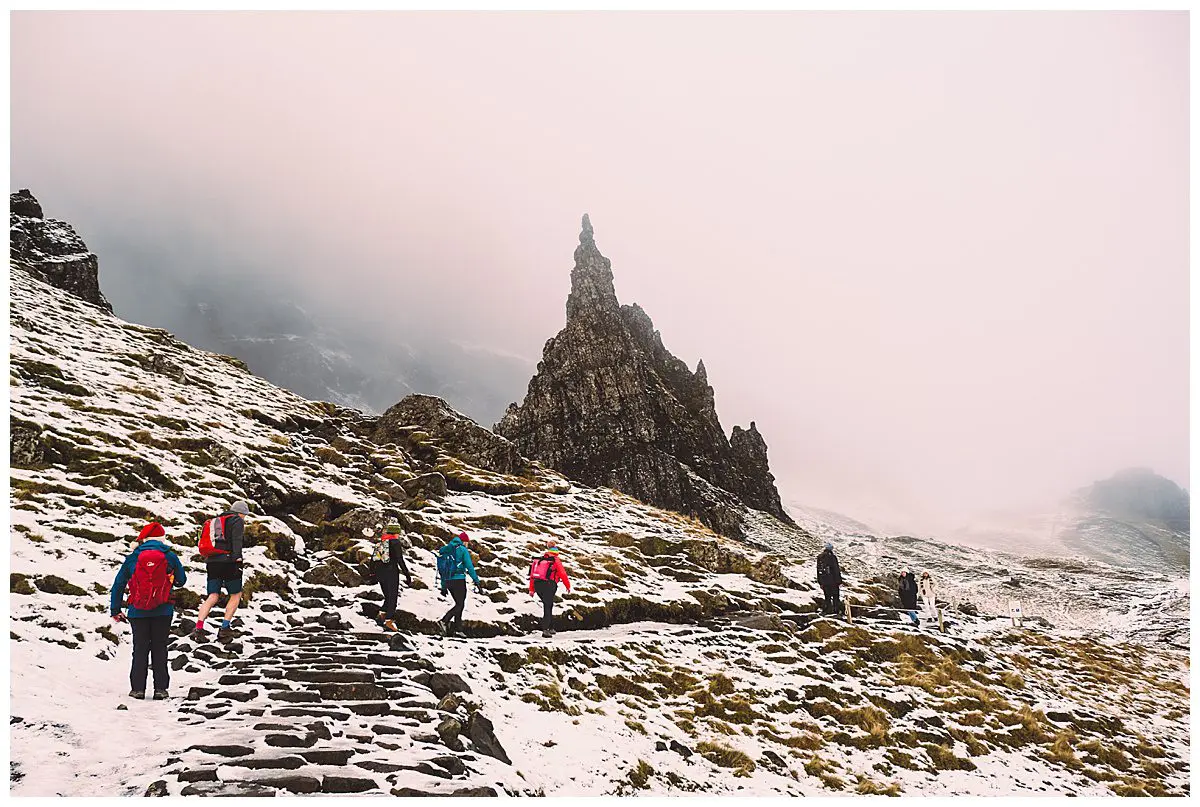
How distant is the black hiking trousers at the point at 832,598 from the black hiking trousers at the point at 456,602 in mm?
14688

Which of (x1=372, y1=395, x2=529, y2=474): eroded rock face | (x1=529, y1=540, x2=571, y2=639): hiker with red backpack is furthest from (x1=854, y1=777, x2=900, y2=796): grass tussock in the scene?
(x1=372, y1=395, x2=529, y2=474): eroded rock face

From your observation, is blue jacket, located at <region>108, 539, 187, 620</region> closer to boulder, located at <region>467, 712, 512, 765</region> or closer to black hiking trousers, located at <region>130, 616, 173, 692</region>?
black hiking trousers, located at <region>130, 616, 173, 692</region>

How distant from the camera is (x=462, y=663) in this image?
41.1 feet

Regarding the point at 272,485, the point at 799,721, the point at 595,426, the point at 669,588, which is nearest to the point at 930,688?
the point at 799,721

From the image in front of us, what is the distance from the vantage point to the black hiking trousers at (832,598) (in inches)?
868

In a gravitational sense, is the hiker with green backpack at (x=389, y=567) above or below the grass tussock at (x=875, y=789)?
above

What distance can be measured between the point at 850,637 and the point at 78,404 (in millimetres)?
30116

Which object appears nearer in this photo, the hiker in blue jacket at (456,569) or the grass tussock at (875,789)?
the grass tussock at (875,789)

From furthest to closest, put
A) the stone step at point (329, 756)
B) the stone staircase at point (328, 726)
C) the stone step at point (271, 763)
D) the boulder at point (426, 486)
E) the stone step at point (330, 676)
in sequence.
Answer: the boulder at point (426, 486) → the stone step at point (330, 676) → the stone step at point (329, 756) → the stone step at point (271, 763) → the stone staircase at point (328, 726)

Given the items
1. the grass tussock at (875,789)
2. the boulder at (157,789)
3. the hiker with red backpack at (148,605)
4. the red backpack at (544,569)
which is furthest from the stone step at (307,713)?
the grass tussock at (875,789)

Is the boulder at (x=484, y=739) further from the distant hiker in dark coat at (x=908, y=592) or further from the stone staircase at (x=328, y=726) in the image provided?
the distant hiker in dark coat at (x=908, y=592)

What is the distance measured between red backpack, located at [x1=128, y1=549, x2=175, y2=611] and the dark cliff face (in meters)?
73.7

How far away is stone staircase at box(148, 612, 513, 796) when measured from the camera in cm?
650
